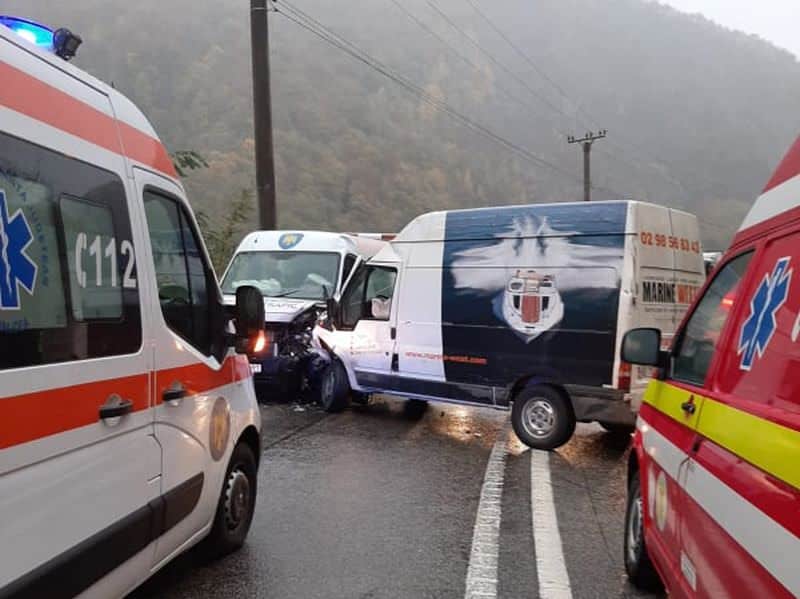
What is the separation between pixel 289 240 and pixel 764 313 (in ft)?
32.0

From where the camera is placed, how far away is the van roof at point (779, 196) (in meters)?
2.49

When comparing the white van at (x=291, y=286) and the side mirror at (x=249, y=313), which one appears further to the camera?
the white van at (x=291, y=286)

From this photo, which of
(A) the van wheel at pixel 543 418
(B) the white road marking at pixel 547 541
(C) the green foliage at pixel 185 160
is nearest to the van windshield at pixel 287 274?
(C) the green foliage at pixel 185 160

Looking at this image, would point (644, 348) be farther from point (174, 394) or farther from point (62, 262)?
point (62, 262)

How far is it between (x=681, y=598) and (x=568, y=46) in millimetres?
89094

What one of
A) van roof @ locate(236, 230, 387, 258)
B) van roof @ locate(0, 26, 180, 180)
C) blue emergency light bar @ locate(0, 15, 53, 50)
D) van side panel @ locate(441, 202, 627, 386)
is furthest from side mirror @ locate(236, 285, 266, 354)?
van roof @ locate(236, 230, 387, 258)

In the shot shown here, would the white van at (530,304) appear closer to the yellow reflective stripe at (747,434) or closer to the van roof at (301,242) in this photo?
the van roof at (301,242)

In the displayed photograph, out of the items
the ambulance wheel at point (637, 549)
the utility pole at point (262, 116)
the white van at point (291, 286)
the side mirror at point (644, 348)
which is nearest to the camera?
the side mirror at point (644, 348)

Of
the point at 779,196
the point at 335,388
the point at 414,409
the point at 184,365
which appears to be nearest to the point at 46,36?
the point at 184,365

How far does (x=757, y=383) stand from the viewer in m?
2.37

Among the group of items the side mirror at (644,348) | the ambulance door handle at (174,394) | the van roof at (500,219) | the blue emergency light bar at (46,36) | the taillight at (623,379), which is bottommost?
the taillight at (623,379)

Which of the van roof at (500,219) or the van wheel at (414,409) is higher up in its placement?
the van roof at (500,219)

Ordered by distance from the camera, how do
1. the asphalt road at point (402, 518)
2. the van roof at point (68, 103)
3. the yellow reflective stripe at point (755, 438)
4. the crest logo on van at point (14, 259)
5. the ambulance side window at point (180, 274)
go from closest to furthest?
the yellow reflective stripe at point (755, 438), the crest logo on van at point (14, 259), the van roof at point (68, 103), the ambulance side window at point (180, 274), the asphalt road at point (402, 518)

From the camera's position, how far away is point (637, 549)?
159 inches
